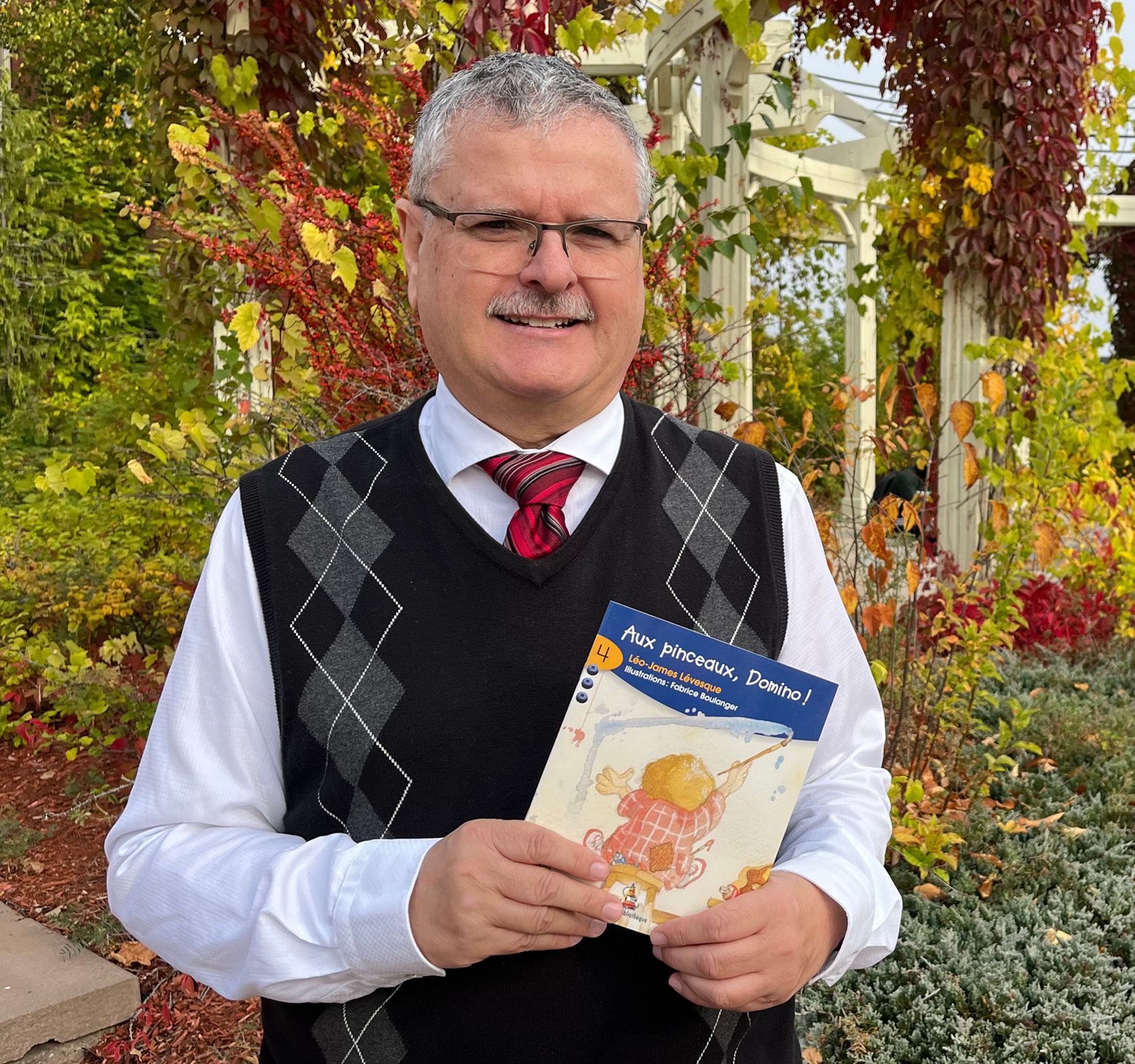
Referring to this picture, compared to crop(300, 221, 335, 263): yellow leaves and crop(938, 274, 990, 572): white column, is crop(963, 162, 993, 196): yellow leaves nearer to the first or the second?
crop(938, 274, 990, 572): white column

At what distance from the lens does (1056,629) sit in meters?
5.39

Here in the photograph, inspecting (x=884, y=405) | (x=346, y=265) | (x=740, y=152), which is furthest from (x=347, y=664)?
(x=740, y=152)

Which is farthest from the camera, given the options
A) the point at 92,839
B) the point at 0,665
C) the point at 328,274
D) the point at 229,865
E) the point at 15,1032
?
the point at 0,665

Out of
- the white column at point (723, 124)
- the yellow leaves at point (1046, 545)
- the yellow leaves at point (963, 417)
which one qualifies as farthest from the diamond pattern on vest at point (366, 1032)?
the white column at point (723, 124)

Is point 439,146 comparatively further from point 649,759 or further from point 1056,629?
point 1056,629

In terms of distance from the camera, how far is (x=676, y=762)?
1.22 m

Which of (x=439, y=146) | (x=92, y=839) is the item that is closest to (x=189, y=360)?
(x=92, y=839)

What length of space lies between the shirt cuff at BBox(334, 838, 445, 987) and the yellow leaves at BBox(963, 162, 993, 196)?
5.03 metres

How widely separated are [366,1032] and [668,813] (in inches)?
18.8

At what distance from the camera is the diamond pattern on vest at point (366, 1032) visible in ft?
4.31

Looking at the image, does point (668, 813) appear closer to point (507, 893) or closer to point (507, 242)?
point (507, 893)

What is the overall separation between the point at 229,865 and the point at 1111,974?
2.57m

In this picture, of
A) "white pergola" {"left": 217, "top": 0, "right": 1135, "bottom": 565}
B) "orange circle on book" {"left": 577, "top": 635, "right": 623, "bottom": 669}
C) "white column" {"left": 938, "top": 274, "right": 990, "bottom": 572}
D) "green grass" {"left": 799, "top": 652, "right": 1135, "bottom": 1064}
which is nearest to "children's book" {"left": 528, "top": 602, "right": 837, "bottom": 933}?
"orange circle on book" {"left": 577, "top": 635, "right": 623, "bottom": 669}

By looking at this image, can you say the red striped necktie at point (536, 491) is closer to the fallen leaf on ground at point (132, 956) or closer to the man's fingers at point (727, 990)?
the man's fingers at point (727, 990)
